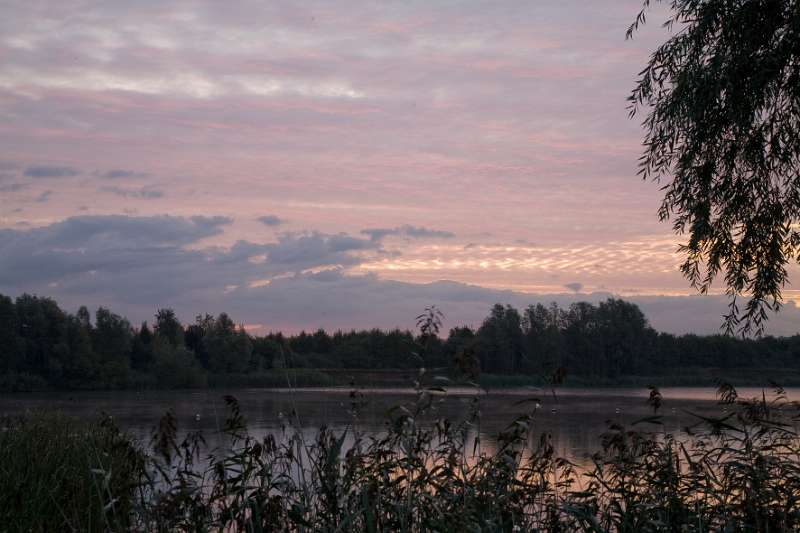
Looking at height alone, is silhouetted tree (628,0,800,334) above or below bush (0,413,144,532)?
above

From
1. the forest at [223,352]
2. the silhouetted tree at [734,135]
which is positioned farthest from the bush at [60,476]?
the forest at [223,352]

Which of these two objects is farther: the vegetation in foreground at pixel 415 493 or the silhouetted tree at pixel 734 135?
the silhouetted tree at pixel 734 135

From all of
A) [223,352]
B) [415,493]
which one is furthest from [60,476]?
[223,352]

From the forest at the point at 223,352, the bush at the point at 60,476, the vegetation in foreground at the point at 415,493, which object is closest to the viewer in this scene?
the vegetation in foreground at the point at 415,493

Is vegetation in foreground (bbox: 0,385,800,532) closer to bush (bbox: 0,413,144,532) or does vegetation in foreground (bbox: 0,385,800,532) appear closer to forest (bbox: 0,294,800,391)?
bush (bbox: 0,413,144,532)

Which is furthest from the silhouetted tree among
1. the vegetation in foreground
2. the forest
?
the forest

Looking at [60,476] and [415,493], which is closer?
[415,493]

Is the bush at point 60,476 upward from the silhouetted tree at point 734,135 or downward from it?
downward

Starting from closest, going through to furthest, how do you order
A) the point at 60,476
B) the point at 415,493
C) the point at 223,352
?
the point at 415,493, the point at 60,476, the point at 223,352

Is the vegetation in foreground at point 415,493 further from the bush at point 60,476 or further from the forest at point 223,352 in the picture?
the forest at point 223,352

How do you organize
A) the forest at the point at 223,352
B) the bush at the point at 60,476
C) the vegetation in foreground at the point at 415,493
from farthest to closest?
the forest at the point at 223,352 → the bush at the point at 60,476 → the vegetation in foreground at the point at 415,493

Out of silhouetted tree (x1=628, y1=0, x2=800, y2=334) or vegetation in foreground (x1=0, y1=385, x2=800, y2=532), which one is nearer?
vegetation in foreground (x1=0, y1=385, x2=800, y2=532)

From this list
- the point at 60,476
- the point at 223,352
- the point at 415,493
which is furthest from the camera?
the point at 223,352

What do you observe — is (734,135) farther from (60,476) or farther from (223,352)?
(223,352)
